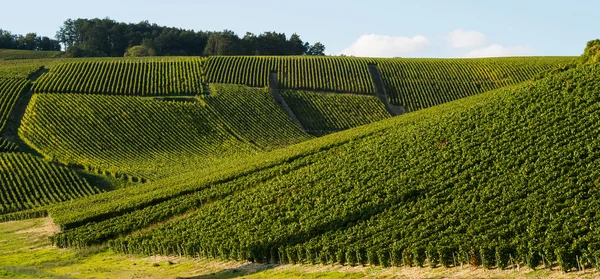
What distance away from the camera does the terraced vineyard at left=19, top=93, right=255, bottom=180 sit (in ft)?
291

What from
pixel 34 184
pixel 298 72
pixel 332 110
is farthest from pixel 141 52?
pixel 34 184

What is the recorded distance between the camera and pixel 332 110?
367 feet

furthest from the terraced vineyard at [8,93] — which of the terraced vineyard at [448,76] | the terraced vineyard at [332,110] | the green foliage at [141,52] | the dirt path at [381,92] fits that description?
the green foliage at [141,52]

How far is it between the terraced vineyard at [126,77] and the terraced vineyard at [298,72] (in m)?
4.35

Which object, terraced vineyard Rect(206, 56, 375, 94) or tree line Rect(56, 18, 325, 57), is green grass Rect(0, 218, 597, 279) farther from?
tree line Rect(56, 18, 325, 57)

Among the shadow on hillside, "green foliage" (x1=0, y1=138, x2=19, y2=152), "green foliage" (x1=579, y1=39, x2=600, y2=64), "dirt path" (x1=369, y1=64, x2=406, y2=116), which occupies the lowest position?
the shadow on hillside

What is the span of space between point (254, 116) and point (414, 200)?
62646 mm

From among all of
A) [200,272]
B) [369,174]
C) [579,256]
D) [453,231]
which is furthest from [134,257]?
[579,256]

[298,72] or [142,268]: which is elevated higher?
[298,72]

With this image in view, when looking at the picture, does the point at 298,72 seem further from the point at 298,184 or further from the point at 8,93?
the point at 298,184

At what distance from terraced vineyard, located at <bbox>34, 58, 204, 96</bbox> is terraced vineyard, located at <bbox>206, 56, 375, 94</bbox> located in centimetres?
435

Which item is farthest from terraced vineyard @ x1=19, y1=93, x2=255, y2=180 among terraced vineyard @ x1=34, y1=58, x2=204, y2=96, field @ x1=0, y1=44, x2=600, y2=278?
A: terraced vineyard @ x1=34, y1=58, x2=204, y2=96

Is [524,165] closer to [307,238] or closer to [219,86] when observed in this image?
[307,238]

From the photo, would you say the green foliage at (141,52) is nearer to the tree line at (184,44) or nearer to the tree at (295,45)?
the tree line at (184,44)
